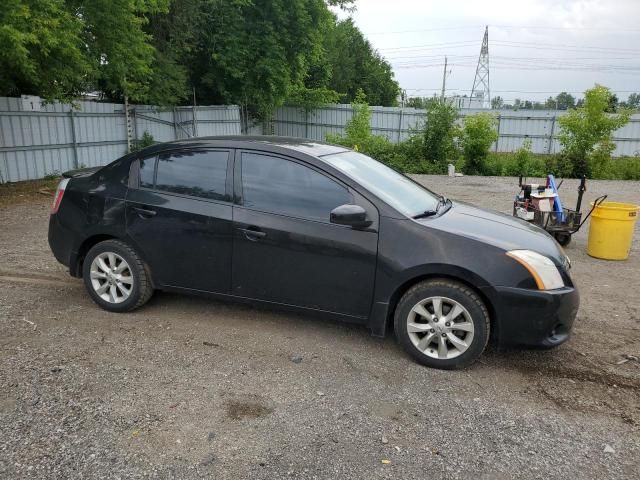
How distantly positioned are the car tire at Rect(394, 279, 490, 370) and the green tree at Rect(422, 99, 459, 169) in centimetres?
1660

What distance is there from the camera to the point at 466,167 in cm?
1980

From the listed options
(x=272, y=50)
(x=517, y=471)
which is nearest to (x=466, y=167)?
(x=272, y=50)

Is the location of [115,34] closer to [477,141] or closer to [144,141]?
[144,141]

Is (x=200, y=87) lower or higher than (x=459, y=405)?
higher

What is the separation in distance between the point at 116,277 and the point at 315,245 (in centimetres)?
201

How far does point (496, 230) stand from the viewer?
13.9ft

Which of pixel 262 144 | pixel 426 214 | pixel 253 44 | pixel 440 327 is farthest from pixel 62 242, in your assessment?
pixel 253 44

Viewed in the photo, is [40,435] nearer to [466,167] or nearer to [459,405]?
[459,405]

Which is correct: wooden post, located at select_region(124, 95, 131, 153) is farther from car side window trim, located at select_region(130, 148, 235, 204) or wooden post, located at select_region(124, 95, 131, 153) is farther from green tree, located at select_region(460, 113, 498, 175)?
car side window trim, located at select_region(130, 148, 235, 204)

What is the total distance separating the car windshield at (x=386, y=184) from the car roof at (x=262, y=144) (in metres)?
0.14

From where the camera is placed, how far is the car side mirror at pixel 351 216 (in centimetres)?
400

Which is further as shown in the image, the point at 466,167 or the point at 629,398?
the point at 466,167

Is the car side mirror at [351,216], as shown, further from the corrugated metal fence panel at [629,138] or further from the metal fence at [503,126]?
the corrugated metal fence panel at [629,138]

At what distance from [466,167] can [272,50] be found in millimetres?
9677
